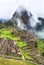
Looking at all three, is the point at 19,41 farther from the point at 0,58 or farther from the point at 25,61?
the point at 0,58

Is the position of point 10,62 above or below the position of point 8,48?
below

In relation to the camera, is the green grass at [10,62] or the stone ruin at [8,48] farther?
the stone ruin at [8,48]

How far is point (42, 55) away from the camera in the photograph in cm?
13550

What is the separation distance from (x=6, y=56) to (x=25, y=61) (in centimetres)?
726

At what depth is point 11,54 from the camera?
385 feet

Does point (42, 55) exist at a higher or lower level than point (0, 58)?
lower

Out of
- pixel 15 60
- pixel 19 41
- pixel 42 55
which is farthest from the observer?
pixel 19 41

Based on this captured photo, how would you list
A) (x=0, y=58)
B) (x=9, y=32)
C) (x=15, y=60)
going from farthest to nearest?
(x=9, y=32)
(x=15, y=60)
(x=0, y=58)

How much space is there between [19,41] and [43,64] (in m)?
33.1

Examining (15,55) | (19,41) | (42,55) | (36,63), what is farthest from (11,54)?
(19,41)

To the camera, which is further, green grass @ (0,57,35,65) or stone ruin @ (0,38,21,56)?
stone ruin @ (0,38,21,56)

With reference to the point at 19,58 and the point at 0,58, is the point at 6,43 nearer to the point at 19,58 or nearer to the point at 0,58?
the point at 19,58

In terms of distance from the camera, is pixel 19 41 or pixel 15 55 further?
pixel 19 41

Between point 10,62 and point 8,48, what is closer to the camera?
point 10,62
